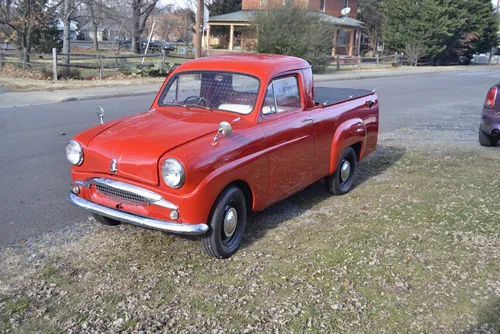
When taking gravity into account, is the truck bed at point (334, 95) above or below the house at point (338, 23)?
below

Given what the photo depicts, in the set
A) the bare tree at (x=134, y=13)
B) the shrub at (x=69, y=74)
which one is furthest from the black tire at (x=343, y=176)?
the bare tree at (x=134, y=13)

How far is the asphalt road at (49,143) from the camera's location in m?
5.36

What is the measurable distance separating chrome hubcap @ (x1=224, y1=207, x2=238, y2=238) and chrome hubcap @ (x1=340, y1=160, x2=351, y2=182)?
2.33 m

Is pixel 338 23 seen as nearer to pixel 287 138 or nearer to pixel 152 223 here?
pixel 287 138

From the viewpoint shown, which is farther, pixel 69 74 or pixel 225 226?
pixel 69 74

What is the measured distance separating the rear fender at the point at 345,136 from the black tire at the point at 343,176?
137 mm

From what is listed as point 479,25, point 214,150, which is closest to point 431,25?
point 479,25

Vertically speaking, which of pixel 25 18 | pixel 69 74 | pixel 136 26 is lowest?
pixel 69 74

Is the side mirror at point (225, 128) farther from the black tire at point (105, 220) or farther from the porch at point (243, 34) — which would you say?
the porch at point (243, 34)

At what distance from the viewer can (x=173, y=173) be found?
12.9 ft

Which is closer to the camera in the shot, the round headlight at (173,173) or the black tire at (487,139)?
the round headlight at (173,173)

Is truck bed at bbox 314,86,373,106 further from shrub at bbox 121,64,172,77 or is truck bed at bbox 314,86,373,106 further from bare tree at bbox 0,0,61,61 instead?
bare tree at bbox 0,0,61,61

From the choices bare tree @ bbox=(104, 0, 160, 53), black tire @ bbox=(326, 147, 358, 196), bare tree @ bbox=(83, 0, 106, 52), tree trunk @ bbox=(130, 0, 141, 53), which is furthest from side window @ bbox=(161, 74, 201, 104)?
tree trunk @ bbox=(130, 0, 141, 53)

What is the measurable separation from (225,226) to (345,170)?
260cm
